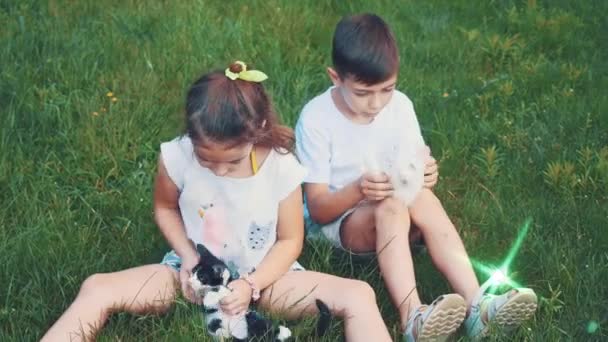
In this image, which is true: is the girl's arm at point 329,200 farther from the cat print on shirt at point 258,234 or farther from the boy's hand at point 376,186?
the cat print on shirt at point 258,234

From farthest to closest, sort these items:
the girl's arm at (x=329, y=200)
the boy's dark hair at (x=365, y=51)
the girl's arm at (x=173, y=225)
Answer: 1. the girl's arm at (x=329, y=200)
2. the boy's dark hair at (x=365, y=51)
3. the girl's arm at (x=173, y=225)

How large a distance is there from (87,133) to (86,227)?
62cm

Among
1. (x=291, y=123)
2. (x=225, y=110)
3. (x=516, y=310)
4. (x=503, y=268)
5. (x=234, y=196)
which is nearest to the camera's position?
(x=225, y=110)

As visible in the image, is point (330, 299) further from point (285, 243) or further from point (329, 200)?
point (329, 200)

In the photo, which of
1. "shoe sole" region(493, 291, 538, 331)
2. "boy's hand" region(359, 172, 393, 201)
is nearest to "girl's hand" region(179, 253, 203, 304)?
"boy's hand" region(359, 172, 393, 201)

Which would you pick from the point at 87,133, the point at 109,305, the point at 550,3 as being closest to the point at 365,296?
the point at 109,305

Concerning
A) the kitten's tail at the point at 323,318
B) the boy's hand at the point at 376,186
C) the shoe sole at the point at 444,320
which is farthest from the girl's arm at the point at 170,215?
the shoe sole at the point at 444,320

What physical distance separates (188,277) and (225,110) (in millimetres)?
557

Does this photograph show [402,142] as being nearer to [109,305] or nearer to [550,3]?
[109,305]

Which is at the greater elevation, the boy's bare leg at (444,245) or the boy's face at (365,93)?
the boy's face at (365,93)

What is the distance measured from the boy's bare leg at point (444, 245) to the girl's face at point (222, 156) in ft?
2.19

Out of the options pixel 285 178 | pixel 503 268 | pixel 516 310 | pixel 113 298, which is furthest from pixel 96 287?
pixel 503 268

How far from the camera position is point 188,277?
9.57 feet

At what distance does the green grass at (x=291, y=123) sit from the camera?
3.22 meters
